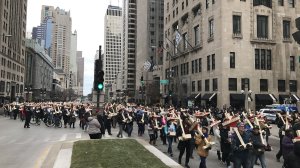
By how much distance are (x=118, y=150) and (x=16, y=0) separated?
98020mm

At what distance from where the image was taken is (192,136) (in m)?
13.9

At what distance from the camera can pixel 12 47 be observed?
9850 centimetres

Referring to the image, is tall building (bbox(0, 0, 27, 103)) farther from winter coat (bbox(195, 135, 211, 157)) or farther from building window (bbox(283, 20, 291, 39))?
winter coat (bbox(195, 135, 211, 157))

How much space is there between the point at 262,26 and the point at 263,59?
5.42 meters

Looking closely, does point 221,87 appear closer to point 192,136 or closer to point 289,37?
point 289,37

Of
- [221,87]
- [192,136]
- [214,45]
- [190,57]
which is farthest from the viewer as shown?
[190,57]

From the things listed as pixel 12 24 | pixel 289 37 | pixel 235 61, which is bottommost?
pixel 235 61

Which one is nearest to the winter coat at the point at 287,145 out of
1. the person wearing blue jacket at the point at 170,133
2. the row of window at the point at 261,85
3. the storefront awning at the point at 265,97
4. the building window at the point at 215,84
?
the person wearing blue jacket at the point at 170,133

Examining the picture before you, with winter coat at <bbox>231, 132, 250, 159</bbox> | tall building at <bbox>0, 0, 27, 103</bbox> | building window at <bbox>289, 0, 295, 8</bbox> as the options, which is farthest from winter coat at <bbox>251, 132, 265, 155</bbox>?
tall building at <bbox>0, 0, 27, 103</bbox>

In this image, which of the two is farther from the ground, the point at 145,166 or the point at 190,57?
the point at 190,57

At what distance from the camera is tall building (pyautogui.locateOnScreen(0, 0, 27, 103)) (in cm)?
8744

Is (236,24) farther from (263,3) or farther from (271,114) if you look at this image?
(271,114)

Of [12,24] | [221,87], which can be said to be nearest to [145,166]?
[221,87]

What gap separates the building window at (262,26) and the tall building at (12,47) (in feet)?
185
